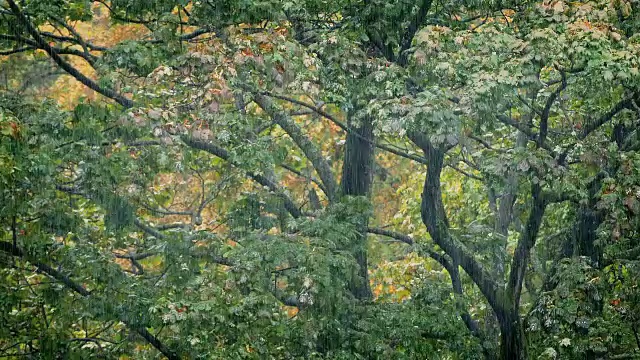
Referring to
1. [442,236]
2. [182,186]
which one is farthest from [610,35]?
[182,186]

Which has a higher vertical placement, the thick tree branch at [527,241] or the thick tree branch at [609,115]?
the thick tree branch at [609,115]

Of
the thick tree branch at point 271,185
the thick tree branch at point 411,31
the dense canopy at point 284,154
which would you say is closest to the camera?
the dense canopy at point 284,154

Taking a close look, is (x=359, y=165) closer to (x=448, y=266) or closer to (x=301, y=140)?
(x=301, y=140)

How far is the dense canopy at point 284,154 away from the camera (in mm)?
10159

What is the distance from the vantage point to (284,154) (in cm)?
1270

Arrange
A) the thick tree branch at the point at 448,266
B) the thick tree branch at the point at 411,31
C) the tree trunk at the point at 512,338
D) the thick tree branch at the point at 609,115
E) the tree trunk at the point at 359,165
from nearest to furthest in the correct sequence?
the thick tree branch at the point at 609,115, the thick tree branch at the point at 411,31, the tree trunk at the point at 512,338, the thick tree branch at the point at 448,266, the tree trunk at the point at 359,165

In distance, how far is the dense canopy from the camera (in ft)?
33.3

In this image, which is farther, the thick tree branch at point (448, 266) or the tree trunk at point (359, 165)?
the tree trunk at point (359, 165)

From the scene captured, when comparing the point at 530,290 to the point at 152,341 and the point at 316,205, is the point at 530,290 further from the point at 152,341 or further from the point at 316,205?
the point at 152,341

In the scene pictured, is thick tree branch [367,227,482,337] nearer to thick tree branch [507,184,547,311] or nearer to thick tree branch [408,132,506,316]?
thick tree branch [408,132,506,316]

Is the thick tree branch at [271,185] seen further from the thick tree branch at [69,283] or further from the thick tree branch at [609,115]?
the thick tree branch at [609,115]

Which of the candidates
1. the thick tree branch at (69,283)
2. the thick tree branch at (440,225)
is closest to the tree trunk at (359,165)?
the thick tree branch at (440,225)

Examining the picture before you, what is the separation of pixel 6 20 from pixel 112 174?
2139mm

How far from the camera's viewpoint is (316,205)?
46.6 ft
